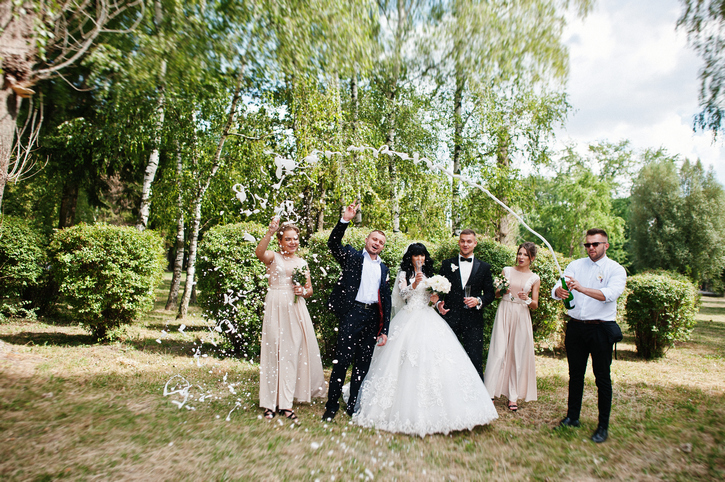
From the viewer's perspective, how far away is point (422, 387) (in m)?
4.38

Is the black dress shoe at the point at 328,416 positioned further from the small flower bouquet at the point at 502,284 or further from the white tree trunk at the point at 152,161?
the white tree trunk at the point at 152,161

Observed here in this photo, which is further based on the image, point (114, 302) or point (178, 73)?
point (114, 302)

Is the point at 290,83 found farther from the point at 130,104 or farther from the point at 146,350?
the point at 146,350

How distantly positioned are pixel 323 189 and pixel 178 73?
176 inches

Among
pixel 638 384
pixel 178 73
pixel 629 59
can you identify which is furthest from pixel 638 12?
pixel 178 73

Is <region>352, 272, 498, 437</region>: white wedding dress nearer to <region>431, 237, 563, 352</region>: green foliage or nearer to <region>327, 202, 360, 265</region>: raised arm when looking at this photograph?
<region>327, 202, 360, 265</region>: raised arm

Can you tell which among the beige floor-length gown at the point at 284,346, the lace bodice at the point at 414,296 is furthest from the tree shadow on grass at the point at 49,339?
the lace bodice at the point at 414,296

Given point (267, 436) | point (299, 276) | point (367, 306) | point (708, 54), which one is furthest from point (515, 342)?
point (708, 54)

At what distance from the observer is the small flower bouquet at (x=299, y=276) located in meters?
5.01

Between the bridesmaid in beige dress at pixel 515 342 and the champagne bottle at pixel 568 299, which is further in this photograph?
the bridesmaid in beige dress at pixel 515 342

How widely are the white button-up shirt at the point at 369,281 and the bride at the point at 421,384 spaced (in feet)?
1.56

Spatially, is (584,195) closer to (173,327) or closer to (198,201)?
(198,201)

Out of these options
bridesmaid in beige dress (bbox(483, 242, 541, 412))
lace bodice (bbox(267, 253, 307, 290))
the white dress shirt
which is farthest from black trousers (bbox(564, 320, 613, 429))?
lace bodice (bbox(267, 253, 307, 290))

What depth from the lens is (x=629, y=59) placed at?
5.31 metres
